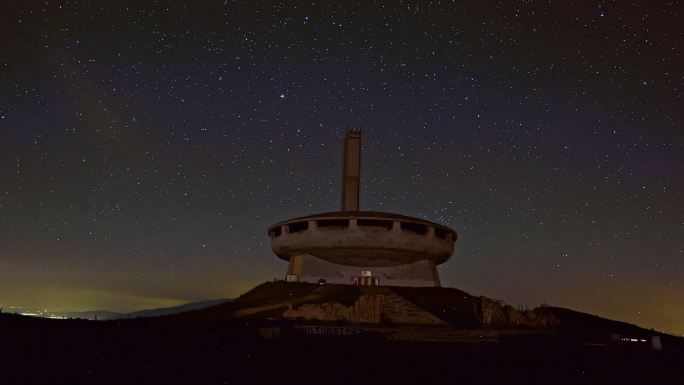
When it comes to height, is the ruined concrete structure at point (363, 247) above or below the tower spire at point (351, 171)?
below

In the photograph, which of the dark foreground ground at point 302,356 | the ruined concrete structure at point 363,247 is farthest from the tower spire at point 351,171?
the dark foreground ground at point 302,356

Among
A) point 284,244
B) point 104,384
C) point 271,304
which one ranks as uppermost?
point 284,244

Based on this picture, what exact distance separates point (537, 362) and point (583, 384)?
2978 mm

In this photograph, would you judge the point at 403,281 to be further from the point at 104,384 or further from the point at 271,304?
the point at 104,384

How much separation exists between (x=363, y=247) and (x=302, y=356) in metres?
24.0

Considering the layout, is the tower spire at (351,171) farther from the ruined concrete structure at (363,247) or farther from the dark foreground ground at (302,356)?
the dark foreground ground at (302,356)

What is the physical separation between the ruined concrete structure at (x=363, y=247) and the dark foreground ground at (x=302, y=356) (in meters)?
16.5

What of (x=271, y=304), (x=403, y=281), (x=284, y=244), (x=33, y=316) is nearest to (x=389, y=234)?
(x=403, y=281)

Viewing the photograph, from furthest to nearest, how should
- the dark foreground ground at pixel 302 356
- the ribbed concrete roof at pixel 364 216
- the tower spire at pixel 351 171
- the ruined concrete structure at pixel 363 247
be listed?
1. the tower spire at pixel 351 171
2. the ribbed concrete roof at pixel 364 216
3. the ruined concrete structure at pixel 363 247
4. the dark foreground ground at pixel 302 356

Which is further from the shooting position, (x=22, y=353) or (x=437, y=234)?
(x=437, y=234)

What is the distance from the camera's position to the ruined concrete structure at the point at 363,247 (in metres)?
37.6

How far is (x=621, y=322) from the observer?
100 feet

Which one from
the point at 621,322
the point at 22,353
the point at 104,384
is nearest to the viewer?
the point at 104,384

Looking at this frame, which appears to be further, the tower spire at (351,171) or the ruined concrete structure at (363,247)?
the tower spire at (351,171)
